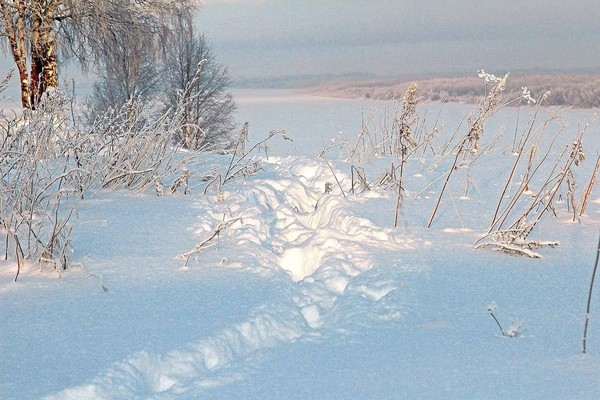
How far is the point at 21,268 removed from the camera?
2779mm

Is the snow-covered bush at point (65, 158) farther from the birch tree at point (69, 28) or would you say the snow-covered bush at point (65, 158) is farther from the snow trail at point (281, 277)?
the birch tree at point (69, 28)

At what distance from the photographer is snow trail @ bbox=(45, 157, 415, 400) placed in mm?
1935

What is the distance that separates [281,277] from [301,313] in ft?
1.52

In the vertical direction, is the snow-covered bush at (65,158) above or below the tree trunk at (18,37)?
below

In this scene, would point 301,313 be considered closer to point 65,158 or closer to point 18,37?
point 65,158

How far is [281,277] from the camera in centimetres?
296

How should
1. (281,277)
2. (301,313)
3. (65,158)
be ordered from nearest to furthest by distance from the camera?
(301,313) < (281,277) < (65,158)

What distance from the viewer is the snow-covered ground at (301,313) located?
6.03 feet

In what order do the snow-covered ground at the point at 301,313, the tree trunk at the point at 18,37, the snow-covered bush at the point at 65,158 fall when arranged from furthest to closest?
the tree trunk at the point at 18,37 < the snow-covered bush at the point at 65,158 < the snow-covered ground at the point at 301,313

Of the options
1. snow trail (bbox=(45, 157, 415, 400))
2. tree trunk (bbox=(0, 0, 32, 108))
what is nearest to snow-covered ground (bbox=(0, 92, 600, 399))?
snow trail (bbox=(45, 157, 415, 400))

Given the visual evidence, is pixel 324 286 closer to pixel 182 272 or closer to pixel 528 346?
pixel 182 272

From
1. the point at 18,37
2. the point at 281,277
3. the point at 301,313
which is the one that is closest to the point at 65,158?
the point at 281,277

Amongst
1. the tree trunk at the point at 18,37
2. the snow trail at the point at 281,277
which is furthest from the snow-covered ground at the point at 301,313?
the tree trunk at the point at 18,37

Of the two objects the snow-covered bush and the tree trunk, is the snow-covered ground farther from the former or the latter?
the tree trunk
